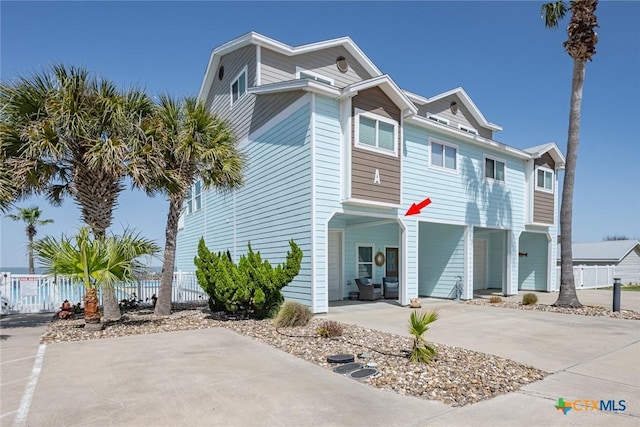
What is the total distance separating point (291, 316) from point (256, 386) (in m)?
3.71

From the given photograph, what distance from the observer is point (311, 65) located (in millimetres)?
14312

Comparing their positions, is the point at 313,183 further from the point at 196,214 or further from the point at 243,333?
the point at 196,214

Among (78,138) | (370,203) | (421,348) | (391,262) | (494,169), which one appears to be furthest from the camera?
(494,169)

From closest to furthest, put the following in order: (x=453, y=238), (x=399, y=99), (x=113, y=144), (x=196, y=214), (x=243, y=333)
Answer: (x=243, y=333) → (x=113, y=144) → (x=399, y=99) → (x=453, y=238) → (x=196, y=214)

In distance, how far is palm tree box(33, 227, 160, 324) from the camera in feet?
26.1

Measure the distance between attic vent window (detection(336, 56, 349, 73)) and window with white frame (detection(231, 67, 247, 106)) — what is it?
3.66m

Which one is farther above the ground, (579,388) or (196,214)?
(196,214)

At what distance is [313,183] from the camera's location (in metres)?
10.2

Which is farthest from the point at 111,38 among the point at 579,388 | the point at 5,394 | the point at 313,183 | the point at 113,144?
the point at 579,388

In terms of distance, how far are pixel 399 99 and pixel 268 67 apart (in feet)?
15.7

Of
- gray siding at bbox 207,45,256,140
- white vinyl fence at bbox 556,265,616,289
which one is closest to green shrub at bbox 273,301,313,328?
gray siding at bbox 207,45,256,140

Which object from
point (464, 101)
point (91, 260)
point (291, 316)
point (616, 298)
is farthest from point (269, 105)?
point (616, 298)

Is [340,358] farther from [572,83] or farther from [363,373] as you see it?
[572,83]

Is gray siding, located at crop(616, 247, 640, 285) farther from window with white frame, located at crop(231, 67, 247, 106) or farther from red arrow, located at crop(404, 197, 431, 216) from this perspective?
window with white frame, located at crop(231, 67, 247, 106)
